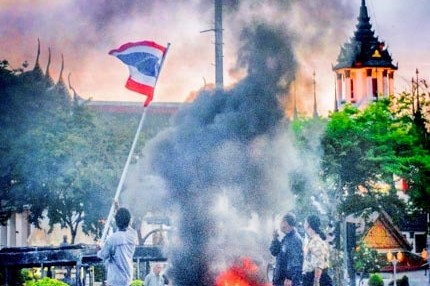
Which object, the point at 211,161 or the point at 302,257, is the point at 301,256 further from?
the point at 211,161

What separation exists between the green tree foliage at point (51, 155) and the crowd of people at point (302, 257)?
23610 mm

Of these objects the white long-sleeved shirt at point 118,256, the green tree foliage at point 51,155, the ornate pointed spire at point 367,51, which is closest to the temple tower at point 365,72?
the ornate pointed spire at point 367,51

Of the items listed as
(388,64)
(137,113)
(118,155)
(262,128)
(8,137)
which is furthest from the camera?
(388,64)

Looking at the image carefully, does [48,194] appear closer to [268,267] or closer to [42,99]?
[42,99]

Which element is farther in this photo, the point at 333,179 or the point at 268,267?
the point at 333,179

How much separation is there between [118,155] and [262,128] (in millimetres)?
19916

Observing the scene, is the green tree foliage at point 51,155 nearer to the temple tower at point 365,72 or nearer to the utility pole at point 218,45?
the utility pole at point 218,45

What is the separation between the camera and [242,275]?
21.1 meters

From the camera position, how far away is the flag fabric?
835 inches

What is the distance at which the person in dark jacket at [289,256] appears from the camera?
15.7m

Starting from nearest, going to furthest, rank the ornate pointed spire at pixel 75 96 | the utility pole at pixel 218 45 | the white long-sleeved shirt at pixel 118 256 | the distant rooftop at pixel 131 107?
the white long-sleeved shirt at pixel 118 256 → the utility pole at pixel 218 45 → the ornate pointed spire at pixel 75 96 → the distant rooftop at pixel 131 107

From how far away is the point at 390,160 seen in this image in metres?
46.0

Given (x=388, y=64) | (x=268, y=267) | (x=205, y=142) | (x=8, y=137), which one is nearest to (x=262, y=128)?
(x=205, y=142)

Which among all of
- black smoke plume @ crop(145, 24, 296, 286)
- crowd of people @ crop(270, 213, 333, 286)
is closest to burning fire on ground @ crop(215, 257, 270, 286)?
black smoke plume @ crop(145, 24, 296, 286)
